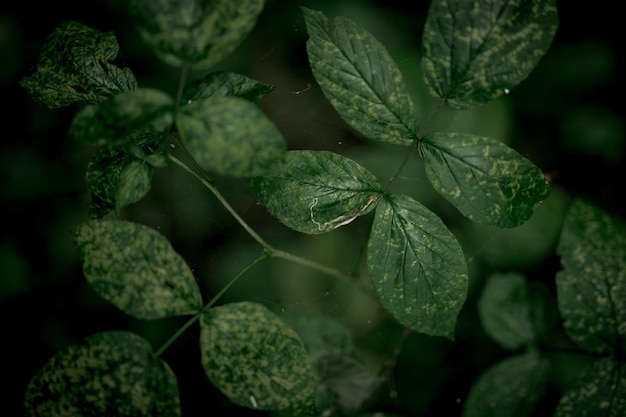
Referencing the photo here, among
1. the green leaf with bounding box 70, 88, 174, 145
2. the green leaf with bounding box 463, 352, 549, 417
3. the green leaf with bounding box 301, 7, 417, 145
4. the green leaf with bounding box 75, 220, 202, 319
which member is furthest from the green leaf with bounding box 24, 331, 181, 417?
the green leaf with bounding box 463, 352, 549, 417

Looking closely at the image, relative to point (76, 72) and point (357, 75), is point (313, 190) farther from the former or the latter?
point (76, 72)

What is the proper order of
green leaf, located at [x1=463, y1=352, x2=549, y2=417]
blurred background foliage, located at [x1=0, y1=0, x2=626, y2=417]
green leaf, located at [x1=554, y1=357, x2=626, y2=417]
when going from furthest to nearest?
blurred background foliage, located at [x1=0, y1=0, x2=626, y2=417] → green leaf, located at [x1=463, y1=352, x2=549, y2=417] → green leaf, located at [x1=554, y1=357, x2=626, y2=417]

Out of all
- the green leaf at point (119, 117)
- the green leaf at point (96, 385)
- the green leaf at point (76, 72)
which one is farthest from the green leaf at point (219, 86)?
the green leaf at point (96, 385)

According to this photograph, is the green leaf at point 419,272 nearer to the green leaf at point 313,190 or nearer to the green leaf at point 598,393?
the green leaf at point 313,190

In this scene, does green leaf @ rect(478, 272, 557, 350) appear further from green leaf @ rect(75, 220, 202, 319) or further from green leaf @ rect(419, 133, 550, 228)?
green leaf @ rect(75, 220, 202, 319)

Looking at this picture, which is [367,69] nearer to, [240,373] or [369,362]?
[240,373]

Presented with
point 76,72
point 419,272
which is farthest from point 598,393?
point 76,72
